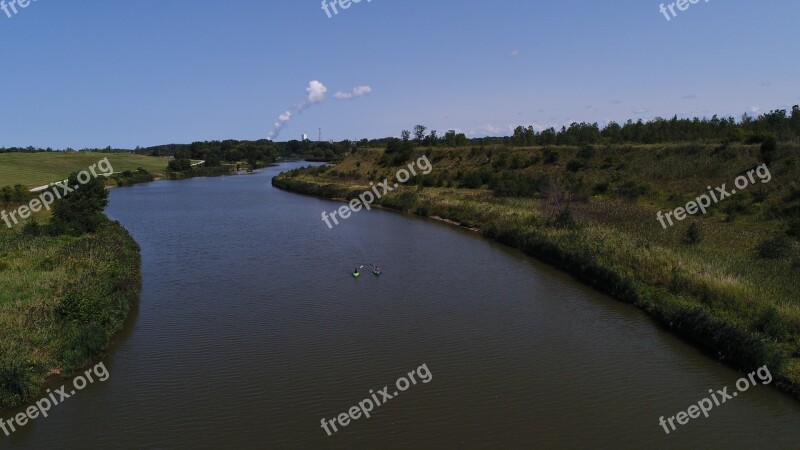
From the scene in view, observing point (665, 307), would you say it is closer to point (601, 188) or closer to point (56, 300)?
point (56, 300)

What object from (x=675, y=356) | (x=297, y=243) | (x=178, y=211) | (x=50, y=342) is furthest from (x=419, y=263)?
(x=178, y=211)

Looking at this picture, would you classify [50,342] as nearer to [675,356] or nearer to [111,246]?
[111,246]

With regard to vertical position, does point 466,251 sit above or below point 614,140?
below

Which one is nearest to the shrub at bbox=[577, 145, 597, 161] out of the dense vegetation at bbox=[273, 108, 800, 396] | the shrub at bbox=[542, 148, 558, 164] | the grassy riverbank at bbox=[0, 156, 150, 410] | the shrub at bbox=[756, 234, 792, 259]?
the dense vegetation at bbox=[273, 108, 800, 396]

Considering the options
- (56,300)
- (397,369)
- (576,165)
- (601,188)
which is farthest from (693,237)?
(576,165)

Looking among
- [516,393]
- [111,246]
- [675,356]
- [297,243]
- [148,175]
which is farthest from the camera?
[148,175]

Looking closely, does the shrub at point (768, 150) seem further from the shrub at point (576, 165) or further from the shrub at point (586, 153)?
the shrub at point (586, 153)

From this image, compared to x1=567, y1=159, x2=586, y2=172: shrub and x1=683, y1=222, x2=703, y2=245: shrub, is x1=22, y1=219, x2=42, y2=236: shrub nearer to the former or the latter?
x1=683, y1=222, x2=703, y2=245: shrub
